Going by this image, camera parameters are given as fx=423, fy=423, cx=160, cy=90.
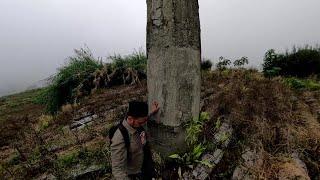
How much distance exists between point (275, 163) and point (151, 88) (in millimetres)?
2191

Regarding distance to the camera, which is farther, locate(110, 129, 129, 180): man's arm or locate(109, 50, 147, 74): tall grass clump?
locate(109, 50, 147, 74): tall grass clump

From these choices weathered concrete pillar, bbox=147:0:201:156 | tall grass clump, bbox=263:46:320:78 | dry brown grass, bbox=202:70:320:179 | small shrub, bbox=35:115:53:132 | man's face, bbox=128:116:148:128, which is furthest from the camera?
tall grass clump, bbox=263:46:320:78

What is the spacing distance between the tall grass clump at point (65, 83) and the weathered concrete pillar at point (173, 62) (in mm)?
7219

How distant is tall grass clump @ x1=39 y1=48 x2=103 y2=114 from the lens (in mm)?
12883

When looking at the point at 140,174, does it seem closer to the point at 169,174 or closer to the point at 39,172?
the point at 169,174

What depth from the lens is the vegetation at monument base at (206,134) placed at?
20.3 feet

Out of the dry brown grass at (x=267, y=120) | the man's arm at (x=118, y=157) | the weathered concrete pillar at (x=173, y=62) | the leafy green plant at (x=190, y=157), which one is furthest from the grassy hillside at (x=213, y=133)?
the man's arm at (x=118, y=157)

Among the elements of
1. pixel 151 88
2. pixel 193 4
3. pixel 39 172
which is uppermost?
pixel 193 4

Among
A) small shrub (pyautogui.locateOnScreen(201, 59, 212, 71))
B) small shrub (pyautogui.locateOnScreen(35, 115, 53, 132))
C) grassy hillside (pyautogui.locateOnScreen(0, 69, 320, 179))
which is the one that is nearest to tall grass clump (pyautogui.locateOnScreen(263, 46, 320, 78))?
small shrub (pyautogui.locateOnScreen(201, 59, 212, 71))

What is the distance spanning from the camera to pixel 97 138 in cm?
756

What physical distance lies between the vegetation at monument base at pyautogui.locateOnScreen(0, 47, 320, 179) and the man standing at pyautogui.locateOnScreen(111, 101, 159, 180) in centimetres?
66

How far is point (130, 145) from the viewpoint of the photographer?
196 inches

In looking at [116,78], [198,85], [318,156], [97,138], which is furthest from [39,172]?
[116,78]

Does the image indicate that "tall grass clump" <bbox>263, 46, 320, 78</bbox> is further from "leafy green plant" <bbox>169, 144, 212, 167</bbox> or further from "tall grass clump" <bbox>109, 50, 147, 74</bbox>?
"leafy green plant" <bbox>169, 144, 212, 167</bbox>
